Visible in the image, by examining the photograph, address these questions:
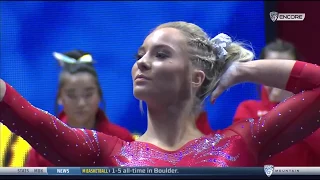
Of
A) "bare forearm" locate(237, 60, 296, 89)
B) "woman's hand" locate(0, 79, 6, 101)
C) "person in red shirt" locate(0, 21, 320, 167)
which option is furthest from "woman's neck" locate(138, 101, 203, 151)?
"woman's hand" locate(0, 79, 6, 101)

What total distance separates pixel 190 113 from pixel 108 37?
236mm

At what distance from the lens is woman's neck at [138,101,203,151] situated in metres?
0.91

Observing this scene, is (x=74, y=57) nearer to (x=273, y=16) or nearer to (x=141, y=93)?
(x=141, y=93)

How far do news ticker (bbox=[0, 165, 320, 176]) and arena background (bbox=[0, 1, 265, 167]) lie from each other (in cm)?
13

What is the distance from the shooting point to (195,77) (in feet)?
2.99

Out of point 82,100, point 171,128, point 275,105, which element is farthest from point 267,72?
point 82,100

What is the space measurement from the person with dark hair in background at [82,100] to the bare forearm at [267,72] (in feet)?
0.67

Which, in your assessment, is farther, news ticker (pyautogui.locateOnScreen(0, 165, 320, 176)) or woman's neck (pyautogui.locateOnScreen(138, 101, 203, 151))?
woman's neck (pyautogui.locateOnScreen(138, 101, 203, 151))

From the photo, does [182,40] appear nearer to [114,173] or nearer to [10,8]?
[114,173]

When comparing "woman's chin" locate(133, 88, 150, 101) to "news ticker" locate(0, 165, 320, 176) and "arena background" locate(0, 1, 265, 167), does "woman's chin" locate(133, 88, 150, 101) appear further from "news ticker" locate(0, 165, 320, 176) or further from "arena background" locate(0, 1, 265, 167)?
"news ticker" locate(0, 165, 320, 176)

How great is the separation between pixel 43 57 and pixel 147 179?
37cm

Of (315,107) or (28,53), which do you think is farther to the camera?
(28,53)

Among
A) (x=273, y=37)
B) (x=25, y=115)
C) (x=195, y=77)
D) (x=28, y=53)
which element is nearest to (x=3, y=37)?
(x=28, y=53)

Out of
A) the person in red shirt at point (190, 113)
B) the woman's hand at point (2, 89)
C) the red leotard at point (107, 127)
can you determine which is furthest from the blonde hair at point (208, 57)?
the woman's hand at point (2, 89)
